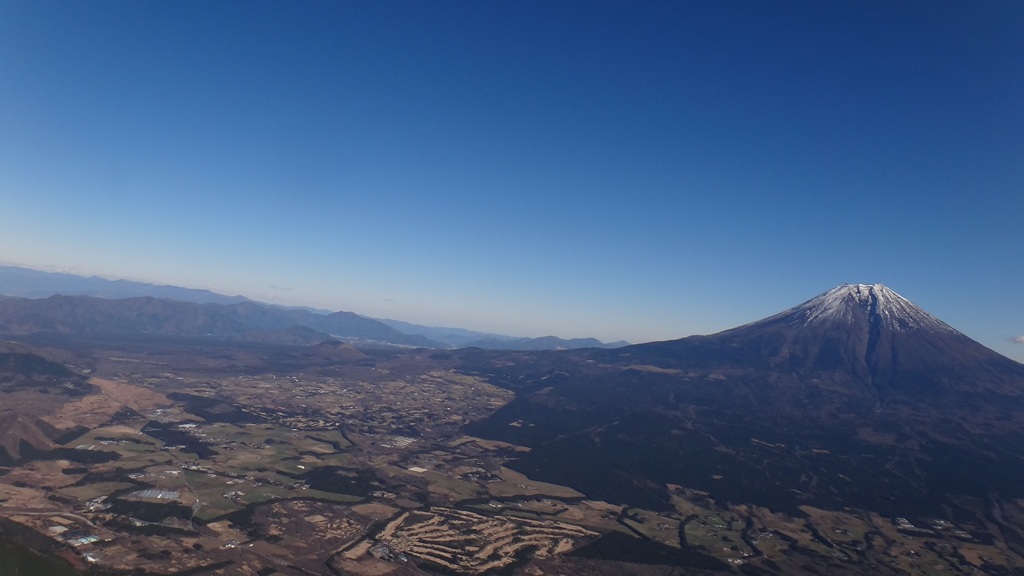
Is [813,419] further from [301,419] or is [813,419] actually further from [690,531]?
[301,419]

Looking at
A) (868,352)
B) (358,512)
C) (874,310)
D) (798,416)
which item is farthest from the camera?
(874,310)

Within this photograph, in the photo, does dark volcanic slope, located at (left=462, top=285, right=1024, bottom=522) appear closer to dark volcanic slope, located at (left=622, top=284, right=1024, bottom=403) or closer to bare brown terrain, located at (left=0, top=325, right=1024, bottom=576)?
dark volcanic slope, located at (left=622, top=284, right=1024, bottom=403)

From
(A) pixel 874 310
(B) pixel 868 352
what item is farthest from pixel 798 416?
→ (A) pixel 874 310

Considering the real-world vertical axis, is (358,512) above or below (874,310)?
below

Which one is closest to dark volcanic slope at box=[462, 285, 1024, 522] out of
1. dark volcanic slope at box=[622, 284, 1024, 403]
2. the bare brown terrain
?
dark volcanic slope at box=[622, 284, 1024, 403]

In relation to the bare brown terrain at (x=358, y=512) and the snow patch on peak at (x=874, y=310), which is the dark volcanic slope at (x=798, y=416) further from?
the bare brown terrain at (x=358, y=512)

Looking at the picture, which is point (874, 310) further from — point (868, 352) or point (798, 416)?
point (798, 416)

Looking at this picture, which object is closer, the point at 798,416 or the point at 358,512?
the point at 358,512
